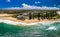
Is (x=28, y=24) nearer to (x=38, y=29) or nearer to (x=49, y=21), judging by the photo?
(x=38, y=29)

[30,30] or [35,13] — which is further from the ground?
[35,13]

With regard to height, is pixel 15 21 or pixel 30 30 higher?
pixel 15 21

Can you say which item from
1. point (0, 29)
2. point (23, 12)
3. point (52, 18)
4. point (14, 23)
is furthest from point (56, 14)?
point (0, 29)

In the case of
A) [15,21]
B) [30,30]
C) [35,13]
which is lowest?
[30,30]

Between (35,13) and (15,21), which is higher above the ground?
(35,13)
